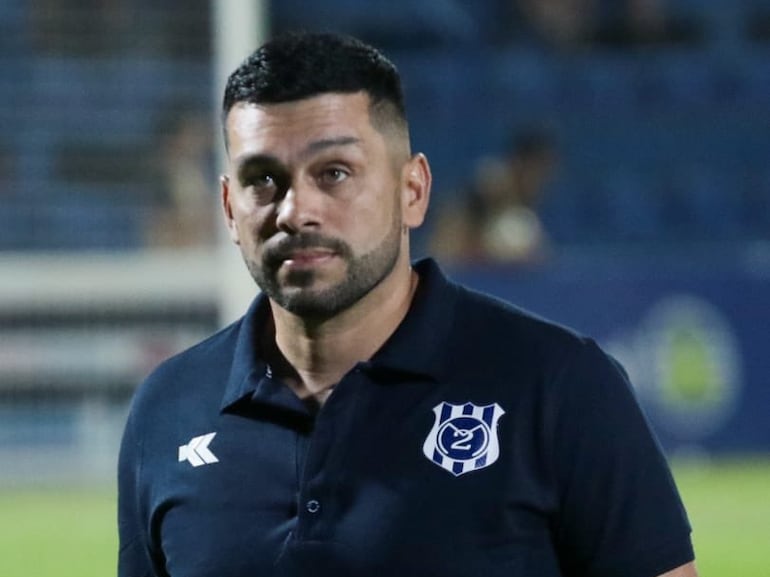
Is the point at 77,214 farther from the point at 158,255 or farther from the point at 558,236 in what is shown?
the point at 558,236

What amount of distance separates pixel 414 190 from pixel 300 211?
0.22m

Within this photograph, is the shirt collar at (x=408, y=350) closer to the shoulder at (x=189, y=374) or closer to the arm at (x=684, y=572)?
the shoulder at (x=189, y=374)

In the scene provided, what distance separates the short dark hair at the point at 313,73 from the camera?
245 centimetres

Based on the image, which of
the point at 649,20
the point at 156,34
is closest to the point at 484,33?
the point at 649,20

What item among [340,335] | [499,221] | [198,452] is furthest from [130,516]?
[499,221]


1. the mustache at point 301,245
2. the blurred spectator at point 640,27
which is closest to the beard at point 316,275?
the mustache at point 301,245

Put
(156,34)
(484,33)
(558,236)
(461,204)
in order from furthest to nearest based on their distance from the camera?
(484,33), (558,236), (461,204), (156,34)

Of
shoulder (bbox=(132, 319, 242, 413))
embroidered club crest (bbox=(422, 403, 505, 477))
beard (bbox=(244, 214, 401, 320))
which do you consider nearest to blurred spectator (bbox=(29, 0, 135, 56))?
shoulder (bbox=(132, 319, 242, 413))

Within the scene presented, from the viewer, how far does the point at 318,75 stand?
8.05 feet

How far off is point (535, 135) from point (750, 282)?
1386mm

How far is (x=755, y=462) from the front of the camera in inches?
376

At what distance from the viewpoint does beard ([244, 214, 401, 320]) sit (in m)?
2.44

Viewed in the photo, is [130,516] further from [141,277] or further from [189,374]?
[141,277]

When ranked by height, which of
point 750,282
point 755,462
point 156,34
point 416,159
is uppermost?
point 156,34
